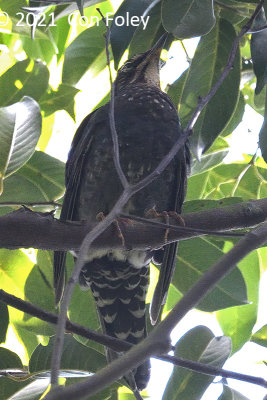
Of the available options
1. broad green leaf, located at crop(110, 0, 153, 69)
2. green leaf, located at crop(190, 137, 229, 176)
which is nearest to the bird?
green leaf, located at crop(190, 137, 229, 176)

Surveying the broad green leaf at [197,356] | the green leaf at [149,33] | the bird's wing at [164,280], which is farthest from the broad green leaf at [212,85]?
the broad green leaf at [197,356]

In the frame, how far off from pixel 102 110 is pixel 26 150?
2.46 feet

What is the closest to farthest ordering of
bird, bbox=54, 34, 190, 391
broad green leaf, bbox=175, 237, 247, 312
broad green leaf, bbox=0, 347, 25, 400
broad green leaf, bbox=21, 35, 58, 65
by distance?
1. broad green leaf, bbox=0, 347, 25, 400
2. broad green leaf, bbox=175, 237, 247, 312
3. bird, bbox=54, 34, 190, 391
4. broad green leaf, bbox=21, 35, 58, 65

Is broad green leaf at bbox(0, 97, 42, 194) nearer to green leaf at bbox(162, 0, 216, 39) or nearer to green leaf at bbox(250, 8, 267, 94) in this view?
green leaf at bbox(162, 0, 216, 39)

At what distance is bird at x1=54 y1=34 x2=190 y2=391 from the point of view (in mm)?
2930

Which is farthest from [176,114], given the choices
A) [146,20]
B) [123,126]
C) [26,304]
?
[26,304]

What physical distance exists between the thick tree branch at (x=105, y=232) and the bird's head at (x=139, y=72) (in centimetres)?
140

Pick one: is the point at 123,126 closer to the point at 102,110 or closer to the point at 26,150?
the point at 102,110

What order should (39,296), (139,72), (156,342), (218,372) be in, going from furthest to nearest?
1. (139,72)
2. (39,296)
3. (218,372)
4. (156,342)

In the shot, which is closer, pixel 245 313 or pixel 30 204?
pixel 30 204

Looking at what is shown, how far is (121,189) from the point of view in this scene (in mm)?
2922

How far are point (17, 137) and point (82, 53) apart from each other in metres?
0.68

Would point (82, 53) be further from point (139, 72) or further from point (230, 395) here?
point (230, 395)

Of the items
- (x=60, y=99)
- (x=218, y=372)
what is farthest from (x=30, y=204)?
(x=218, y=372)
